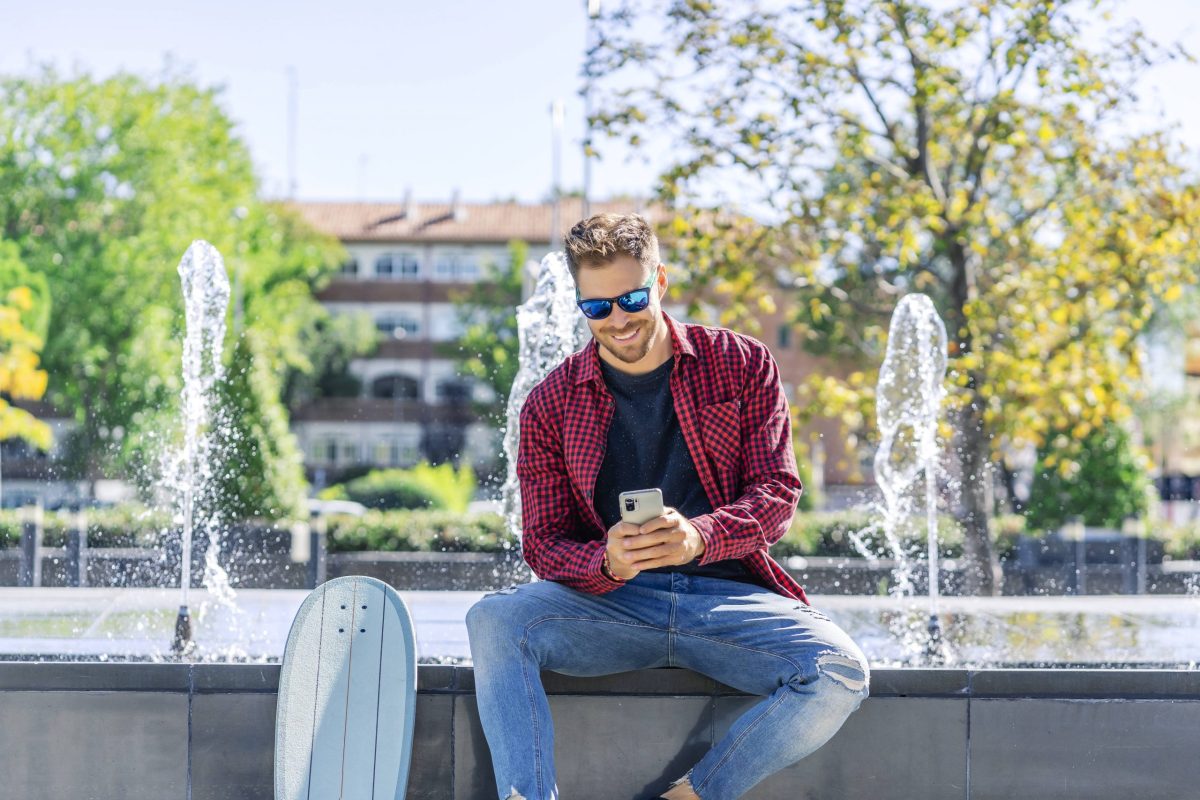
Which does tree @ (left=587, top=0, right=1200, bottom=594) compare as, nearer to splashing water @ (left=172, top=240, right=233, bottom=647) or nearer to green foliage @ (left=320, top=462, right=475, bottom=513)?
splashing water @ (left=172, top=240, right=233, bottom=647)

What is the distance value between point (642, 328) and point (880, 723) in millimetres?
1249

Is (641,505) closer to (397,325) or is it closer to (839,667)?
(839,667)

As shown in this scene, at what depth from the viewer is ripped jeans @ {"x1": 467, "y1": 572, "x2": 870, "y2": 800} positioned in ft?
10.1

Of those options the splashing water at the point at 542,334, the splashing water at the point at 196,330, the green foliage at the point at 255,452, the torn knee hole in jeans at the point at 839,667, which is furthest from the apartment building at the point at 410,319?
the torn knee hole in jeans at the point at 839,667

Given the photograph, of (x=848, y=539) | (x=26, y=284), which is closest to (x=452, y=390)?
(x=26, y=284)

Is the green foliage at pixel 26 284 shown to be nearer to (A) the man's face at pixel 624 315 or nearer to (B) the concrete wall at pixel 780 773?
(B) the concrete wall at pixel 780 773

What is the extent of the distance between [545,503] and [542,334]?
529cm

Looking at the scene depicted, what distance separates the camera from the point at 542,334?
28.3 ft

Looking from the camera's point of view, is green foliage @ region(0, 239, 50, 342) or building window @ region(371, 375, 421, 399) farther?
building window @ region(371, 375, 421, 399)

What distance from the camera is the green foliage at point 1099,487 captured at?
19.0 m

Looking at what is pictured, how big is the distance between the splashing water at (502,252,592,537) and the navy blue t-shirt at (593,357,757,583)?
14.6 feet

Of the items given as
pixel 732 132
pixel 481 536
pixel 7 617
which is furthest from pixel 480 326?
pixel 7 617

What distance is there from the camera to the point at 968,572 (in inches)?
375

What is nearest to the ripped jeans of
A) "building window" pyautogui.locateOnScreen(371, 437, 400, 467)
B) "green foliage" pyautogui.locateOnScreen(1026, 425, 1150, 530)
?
"green foliage" pyautogui.locateOnScreen(1026, 425, 1150, 530)
